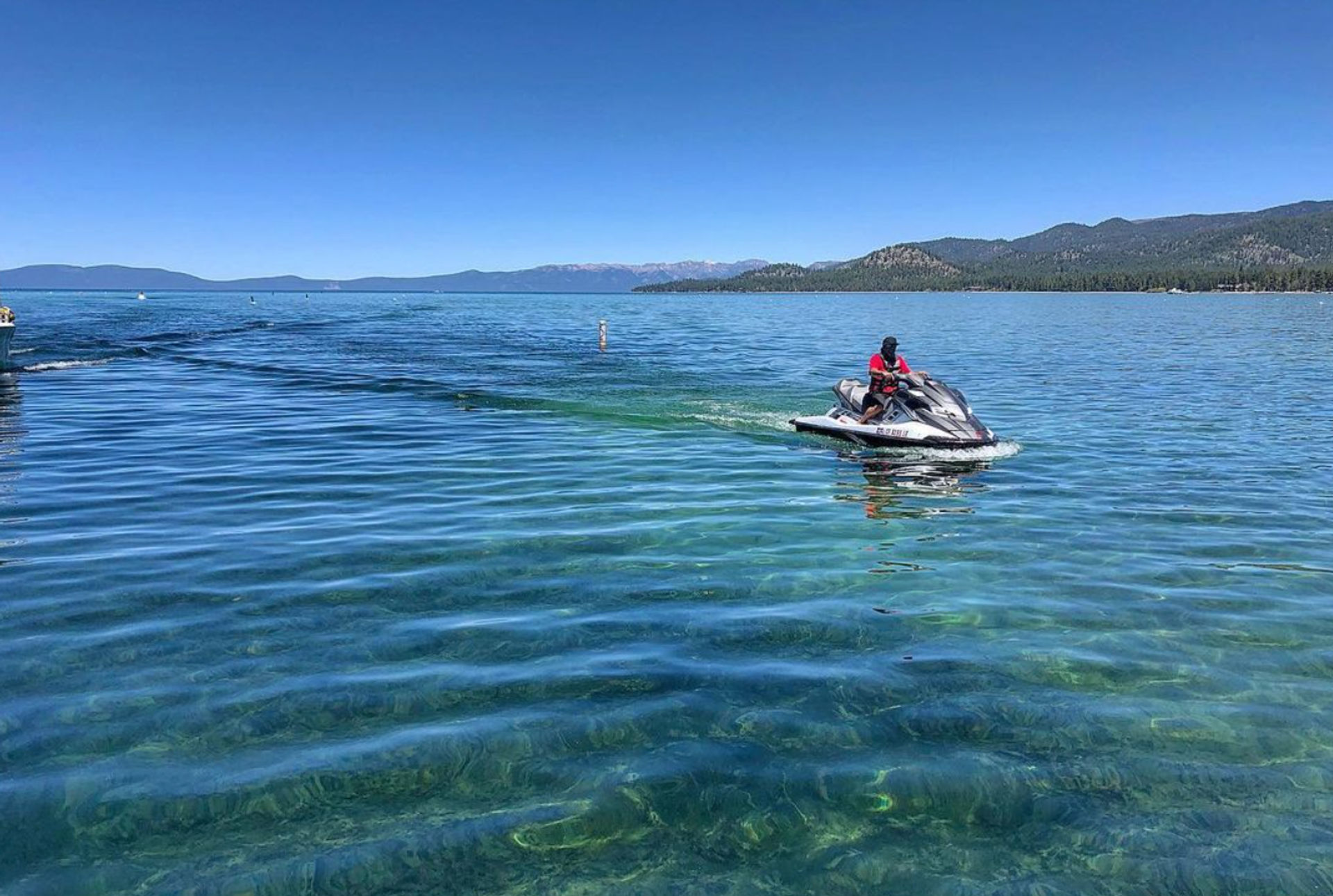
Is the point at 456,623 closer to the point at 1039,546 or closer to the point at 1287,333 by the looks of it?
the point at 1039,546

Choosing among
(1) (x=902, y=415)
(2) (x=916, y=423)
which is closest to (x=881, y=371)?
(1) (x=902, y=415)

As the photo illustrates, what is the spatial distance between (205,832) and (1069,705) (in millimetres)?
5717

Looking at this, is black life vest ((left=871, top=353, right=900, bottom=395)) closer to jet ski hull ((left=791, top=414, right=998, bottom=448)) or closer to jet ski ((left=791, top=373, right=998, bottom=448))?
jet ski ((left=791, top=373, right=998, bottom=448))

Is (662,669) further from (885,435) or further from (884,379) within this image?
(884,379)

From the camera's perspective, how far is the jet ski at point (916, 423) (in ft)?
55.8

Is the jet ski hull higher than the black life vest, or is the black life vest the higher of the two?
the black life vest

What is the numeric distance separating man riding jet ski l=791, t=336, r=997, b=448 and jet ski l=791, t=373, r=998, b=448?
14mm

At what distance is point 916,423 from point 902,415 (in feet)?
1.65

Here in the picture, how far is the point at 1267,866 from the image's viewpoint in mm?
4535

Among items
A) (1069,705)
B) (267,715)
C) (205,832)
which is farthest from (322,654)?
(1069,705)

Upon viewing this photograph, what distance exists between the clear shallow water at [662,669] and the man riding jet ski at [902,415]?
29.0 inches

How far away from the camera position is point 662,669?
22.4ft

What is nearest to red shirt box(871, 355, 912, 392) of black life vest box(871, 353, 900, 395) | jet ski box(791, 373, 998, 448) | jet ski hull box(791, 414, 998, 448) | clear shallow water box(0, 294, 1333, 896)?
black life vest box(871, 353, 900, 395)

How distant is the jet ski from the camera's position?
17.0 meters
